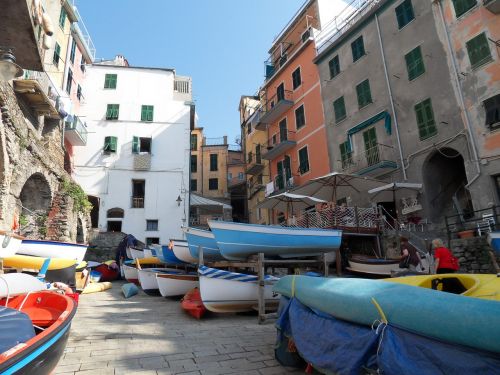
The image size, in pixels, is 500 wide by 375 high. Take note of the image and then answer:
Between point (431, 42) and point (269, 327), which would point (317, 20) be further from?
point (269, 327)

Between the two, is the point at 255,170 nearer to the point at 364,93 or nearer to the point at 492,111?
the point at 364,93

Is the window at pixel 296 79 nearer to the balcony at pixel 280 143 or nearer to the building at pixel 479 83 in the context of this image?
the balcony at pixel 280 143

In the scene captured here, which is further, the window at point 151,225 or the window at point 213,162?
the window at point 213,162

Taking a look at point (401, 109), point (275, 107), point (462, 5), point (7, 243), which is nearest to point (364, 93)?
point (401, 109)

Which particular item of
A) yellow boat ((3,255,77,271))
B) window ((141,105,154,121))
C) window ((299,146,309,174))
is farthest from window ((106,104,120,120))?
yellow boat ((3,255,77,271))

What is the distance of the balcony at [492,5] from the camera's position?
40.1ft

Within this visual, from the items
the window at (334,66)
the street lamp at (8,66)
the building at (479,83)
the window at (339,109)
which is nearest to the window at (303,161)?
the window at (339,109)

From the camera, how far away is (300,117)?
23.1 metres

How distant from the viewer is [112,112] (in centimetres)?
2622

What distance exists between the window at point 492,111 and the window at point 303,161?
10788 millimetres

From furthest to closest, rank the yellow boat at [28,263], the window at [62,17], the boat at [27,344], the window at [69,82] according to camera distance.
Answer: the window at [69,82], the window at [62,17], the yellow boat at [28,263], the boat at [27,344]

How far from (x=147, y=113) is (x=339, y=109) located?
15.5 meters

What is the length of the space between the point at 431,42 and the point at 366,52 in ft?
12.4

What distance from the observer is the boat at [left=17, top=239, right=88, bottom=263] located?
10146 mm
